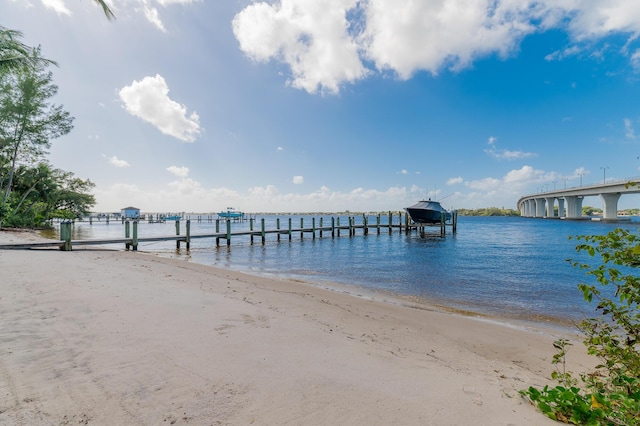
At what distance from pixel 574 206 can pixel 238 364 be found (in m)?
105

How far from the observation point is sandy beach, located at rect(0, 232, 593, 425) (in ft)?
7.78

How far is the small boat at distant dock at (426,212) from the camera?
1683 inches

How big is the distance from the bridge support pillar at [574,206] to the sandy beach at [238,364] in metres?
96.8

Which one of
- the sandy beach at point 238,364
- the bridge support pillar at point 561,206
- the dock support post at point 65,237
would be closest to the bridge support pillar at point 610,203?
the bridge support pillar at point 561,206

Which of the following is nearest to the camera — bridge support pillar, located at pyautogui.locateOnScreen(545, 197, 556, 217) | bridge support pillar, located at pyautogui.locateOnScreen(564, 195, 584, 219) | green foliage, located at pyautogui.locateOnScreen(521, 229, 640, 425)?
green foliage, located at pyautogui.locateOnScreen(521, 229, 640, 425)

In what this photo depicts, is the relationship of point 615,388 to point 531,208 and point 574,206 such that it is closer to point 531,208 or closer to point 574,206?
point 574,206

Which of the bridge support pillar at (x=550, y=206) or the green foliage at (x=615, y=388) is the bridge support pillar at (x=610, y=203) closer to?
the bridge support pillar at (x=550, y=206)

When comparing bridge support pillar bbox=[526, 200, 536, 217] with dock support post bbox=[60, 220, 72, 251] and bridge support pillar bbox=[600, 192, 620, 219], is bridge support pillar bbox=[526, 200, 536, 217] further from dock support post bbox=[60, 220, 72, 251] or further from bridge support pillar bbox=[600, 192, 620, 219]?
dock support post bbox=[60, 220, 72, 251]

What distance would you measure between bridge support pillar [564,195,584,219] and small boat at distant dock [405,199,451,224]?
60.1m

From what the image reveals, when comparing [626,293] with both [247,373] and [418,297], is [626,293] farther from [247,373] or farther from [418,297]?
[418,297]

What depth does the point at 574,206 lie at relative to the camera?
79.3 metres

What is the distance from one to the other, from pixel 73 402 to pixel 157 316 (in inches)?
97.2

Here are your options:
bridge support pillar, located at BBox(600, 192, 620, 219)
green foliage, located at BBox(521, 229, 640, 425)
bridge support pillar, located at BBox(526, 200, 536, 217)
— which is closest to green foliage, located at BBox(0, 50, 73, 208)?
green foliage, located at BBox(521, 229, 640, 425)

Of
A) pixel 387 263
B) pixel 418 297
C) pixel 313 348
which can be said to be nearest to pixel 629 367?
pixel 313 348
